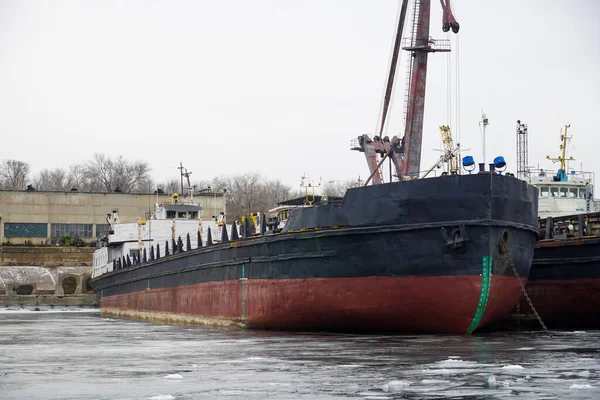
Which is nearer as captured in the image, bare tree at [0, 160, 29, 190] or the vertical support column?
the vertical support column

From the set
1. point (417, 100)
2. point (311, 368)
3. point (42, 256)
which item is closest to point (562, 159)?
point (417, 100)

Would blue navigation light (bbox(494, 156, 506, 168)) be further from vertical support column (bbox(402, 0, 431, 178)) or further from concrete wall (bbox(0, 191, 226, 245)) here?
concrete wall (bbox(0, 191, 226, 245))

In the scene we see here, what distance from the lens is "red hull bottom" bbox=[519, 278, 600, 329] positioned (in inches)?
830

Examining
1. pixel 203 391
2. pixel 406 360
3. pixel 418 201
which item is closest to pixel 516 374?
pixel 406 360

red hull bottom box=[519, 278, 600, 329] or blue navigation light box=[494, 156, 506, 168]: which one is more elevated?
blue navigation light box=[494, 156, 506, 168]

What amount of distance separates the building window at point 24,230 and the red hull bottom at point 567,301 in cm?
5004

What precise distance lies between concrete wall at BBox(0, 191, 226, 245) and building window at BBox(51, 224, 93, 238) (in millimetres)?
282

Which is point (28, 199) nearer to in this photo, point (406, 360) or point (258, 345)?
point (258, 345)

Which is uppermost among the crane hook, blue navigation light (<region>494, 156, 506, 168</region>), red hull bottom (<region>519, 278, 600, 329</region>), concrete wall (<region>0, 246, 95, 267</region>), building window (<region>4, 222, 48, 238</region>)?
the crane hook

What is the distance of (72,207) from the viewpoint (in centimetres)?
6769

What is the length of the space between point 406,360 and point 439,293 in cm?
538

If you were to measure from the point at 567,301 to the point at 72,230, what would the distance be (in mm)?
51627

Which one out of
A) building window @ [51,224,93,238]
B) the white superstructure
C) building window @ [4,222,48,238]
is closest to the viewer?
the white superstructure

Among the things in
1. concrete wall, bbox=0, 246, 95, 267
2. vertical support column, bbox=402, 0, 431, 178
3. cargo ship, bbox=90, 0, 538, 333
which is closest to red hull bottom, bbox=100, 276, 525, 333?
cargo ship, bbox=90, 0, 538, 333
